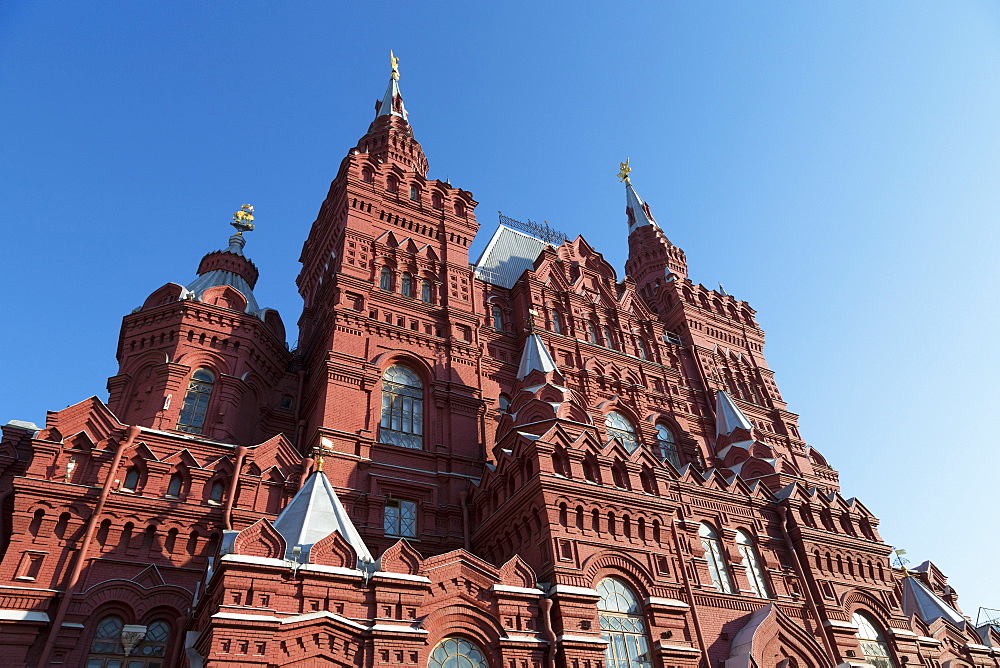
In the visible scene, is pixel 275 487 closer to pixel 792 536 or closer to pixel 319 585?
pixel 319 585

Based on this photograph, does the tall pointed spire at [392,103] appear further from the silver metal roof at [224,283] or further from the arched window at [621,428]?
the arched window at [621,428]

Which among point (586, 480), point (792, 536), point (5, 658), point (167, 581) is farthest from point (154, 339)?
point (792, 536)

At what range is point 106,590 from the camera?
15.1m

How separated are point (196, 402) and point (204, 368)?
1.28 metres

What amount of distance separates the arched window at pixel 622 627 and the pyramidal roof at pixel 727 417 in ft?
42.6

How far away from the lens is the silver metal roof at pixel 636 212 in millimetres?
41344

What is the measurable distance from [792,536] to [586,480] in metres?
9.29

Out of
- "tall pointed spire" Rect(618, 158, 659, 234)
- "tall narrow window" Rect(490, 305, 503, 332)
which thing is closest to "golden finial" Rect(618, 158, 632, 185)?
"tall pointed spire" Rect(618, 158, 659, 234)

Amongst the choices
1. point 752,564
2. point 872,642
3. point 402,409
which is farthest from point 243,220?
point 872,642

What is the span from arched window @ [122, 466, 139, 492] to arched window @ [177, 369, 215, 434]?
316cm

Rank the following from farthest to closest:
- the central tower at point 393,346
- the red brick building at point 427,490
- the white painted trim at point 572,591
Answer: the central tower at point 393,346 → the white painted trim at point 572,591 → the red brick building at point 427,490

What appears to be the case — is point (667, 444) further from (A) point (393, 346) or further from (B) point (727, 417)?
(A) point (393, 346)

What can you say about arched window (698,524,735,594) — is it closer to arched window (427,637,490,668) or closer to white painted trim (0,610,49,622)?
arched window (427,637,490,668)

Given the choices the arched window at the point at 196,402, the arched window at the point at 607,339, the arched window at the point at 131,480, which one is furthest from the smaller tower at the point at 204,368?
the arched window at the point at 607,339
